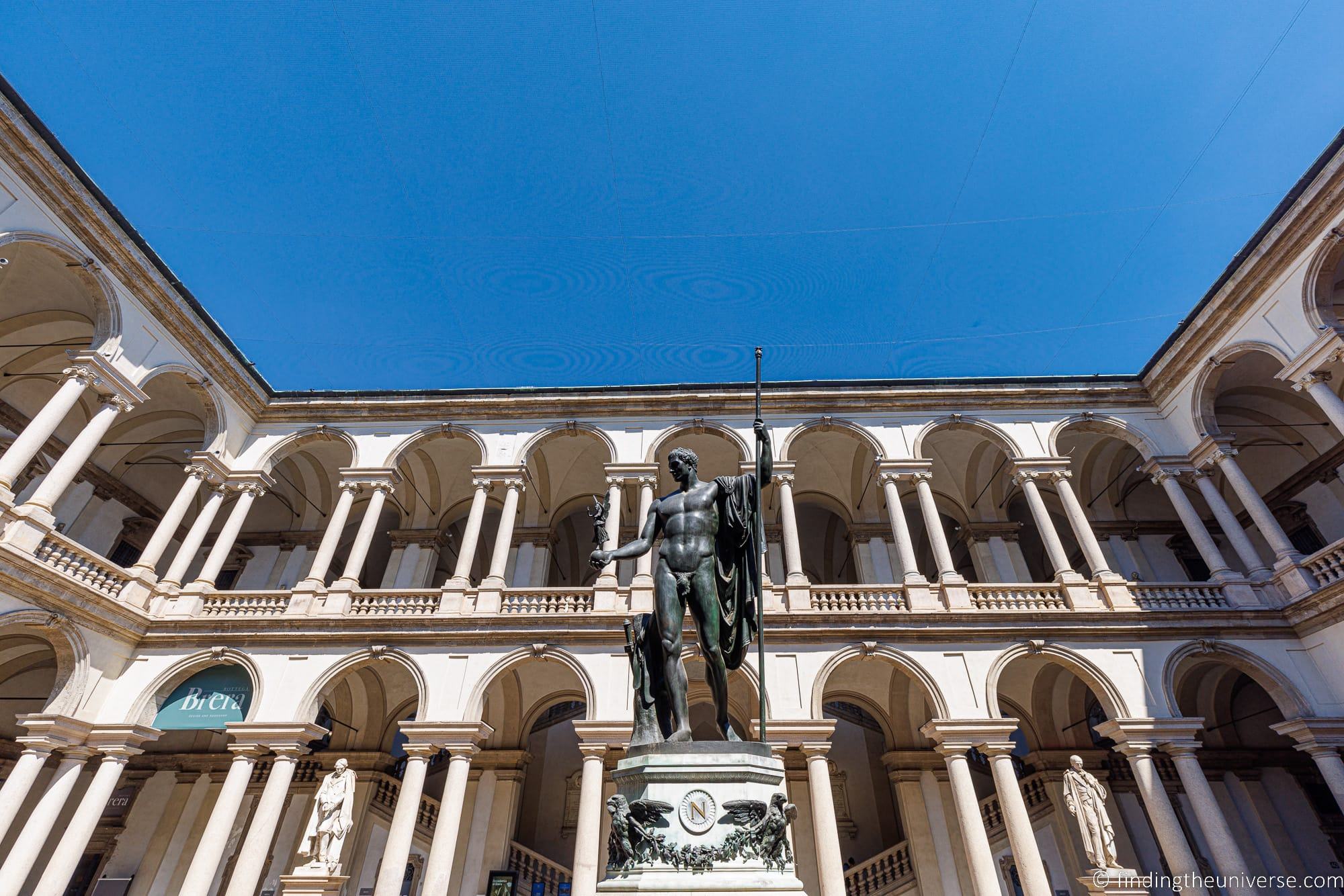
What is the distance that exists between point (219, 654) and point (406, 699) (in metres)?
4.31

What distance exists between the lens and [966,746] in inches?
468

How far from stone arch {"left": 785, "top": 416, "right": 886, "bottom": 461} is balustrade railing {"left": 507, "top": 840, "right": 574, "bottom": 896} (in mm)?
10304

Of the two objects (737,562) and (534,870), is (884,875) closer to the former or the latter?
(534,870)

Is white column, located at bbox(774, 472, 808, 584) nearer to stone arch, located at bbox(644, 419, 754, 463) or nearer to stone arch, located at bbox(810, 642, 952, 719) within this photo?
stone arch, located at bbox(644, 419, 754, 463)

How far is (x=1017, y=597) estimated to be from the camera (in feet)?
44.5

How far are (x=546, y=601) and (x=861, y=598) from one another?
6.61m

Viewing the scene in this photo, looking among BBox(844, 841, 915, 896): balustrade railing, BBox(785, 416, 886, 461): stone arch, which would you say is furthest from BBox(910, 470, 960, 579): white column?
BBox(844, 841, 915, 896): balustrade railing

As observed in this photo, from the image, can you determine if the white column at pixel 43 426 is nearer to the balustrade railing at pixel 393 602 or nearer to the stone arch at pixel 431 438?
the stone arch at pixel 431 438

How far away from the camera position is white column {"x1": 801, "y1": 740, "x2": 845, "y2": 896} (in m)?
10.8

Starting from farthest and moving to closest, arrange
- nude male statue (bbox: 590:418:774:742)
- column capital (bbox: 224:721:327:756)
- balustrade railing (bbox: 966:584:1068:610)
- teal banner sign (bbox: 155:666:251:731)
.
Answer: balustrade railing (bbox: 966:584:1068:610) → teal banner sign (bbox: 155:666:251:731) → column capital (bbox: 224:721:327:756) → nude male statue (bbox: 590:418:774:742)

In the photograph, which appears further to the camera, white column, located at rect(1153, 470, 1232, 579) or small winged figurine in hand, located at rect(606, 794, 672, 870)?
white column, located at rect(1153, 470, 1232, 579)

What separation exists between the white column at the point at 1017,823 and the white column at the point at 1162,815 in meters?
1.95

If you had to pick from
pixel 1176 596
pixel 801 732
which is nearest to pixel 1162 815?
pixel 1176 596

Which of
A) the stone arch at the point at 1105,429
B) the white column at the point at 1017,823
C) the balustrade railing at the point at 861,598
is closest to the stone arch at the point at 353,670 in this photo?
the balustrade railing at the point at 861,598
